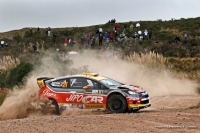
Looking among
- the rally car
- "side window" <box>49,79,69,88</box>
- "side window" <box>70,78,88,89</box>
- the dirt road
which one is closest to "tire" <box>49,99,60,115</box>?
the rally car

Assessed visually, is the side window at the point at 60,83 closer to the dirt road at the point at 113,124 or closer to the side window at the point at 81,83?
the side window at the point at 81,83

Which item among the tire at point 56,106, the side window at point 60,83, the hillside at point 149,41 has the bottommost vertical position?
the tire at point 56,106

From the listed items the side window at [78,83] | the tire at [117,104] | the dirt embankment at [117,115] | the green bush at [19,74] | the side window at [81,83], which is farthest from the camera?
the green bush at [19,74]

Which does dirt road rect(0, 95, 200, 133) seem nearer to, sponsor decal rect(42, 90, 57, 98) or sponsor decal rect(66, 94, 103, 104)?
sponsor decal rect(66, 94, 103, 104)

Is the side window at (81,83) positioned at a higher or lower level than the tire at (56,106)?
higher

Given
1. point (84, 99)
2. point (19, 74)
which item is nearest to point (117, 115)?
point (84, 99)

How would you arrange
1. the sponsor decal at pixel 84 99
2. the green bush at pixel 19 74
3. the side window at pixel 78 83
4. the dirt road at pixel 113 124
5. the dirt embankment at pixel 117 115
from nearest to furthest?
the dirt road at pixel 113 124 < the dirt embankment at pixel 117 115 < the sponsor decal at pixel 84 99 < the side window at pixel 78 83 < the green bush at pixel 19 74

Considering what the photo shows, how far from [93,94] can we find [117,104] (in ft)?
3.18

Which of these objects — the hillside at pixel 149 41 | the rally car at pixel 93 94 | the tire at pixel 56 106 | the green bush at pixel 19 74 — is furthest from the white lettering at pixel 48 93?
the hillside at pixel 149 41

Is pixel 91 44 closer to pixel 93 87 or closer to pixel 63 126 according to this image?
pixel 93 87

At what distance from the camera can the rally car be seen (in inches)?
642

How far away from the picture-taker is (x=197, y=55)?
129 feet

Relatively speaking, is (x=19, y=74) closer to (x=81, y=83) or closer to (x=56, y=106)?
(x=56, y=106)

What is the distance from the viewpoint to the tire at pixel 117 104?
53.3 feet
